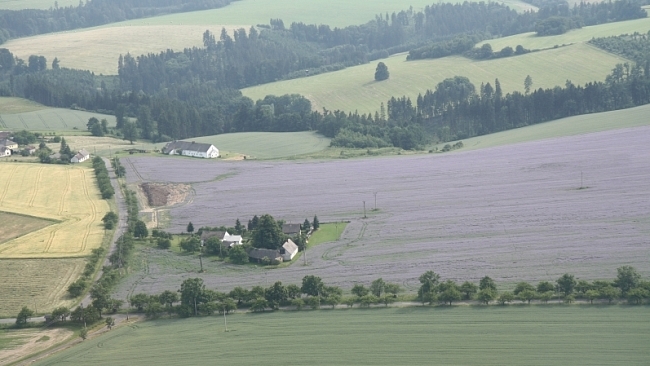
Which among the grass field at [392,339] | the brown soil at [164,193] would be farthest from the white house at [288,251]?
the brown soil at [164,193]

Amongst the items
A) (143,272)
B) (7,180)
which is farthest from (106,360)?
(7,180)

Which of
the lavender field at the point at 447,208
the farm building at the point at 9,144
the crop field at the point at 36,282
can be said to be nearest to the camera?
the crop field at the point at 36,282

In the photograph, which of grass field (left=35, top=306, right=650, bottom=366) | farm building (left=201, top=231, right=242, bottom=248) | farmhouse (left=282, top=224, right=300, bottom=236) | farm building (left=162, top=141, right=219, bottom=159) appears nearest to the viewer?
grass field (left=35, top=306, right=650, bottom=366)

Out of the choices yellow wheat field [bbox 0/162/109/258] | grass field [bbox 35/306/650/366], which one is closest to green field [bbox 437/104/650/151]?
yellow wheat field [bbox 0/162/109/258]

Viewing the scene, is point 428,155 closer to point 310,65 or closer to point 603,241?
point 603,241

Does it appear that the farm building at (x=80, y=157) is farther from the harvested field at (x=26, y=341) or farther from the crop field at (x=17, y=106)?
the harvested field at (x=26, y=341)

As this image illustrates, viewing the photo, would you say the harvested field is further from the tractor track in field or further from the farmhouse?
the tractor track in field

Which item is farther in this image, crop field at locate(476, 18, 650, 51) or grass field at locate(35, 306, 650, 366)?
crop field at locate(476, 18, 650, 51)
